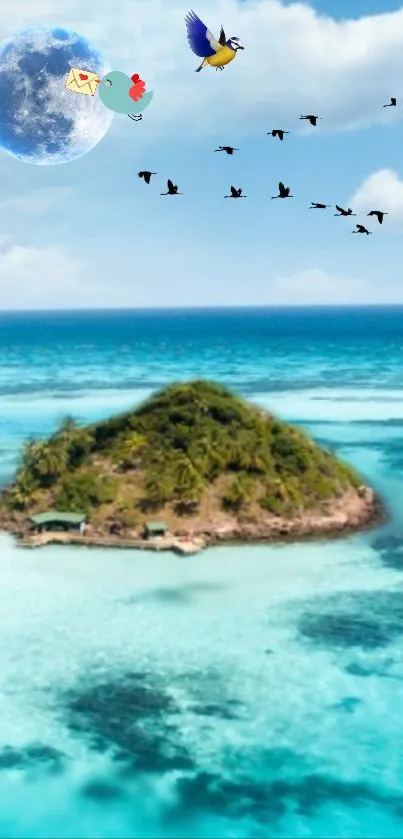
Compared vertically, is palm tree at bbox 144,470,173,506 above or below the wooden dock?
above

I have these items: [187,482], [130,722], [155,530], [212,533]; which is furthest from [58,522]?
[130,722]

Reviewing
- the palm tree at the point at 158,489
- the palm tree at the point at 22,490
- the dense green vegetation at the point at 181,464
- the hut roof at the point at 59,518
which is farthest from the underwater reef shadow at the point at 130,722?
the palm tree at the point at 22,490

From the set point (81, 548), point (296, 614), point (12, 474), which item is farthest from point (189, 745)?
point (12, 474)

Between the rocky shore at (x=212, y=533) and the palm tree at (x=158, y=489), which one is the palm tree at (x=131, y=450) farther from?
the rocky shore at (x=212, y=533)

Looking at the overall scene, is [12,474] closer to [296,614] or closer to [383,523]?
[383,523]

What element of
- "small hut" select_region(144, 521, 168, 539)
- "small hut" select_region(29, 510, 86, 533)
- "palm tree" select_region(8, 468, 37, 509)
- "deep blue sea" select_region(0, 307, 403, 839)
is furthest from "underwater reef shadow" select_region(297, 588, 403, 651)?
"palm tree" select_region(8, 468, 37, 509)

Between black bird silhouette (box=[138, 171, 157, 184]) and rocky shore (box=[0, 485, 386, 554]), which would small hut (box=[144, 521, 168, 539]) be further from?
black bird silhouette (box=[138, 171, 157, 184])
